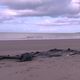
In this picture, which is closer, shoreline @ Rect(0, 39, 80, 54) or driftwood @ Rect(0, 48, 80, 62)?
driftwood @ Rect(0, 48, 80, 62)

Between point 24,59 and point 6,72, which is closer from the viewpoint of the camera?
point 6,72

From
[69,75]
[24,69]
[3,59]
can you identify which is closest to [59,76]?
[69,75]

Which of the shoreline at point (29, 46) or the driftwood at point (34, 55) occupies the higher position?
the driftwood at point (34, 55)

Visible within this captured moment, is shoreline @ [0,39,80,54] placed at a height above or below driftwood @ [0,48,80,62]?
below

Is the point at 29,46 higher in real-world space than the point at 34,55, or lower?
lower

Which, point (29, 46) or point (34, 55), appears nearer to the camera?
point (34, 55)

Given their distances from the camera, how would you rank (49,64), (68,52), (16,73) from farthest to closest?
1. (68,52)
2. (49,64)
3. (16,73)

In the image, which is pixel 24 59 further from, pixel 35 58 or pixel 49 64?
pixel 49 64

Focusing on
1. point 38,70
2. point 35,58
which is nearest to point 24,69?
point 38,70

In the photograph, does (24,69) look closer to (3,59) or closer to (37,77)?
(37,77)

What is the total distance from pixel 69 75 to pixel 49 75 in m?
0.69

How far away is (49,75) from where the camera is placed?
8.16m

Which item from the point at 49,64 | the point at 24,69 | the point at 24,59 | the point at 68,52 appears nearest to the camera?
the point at 24,69

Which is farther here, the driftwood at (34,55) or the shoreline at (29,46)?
the shoreline at (29,46)
